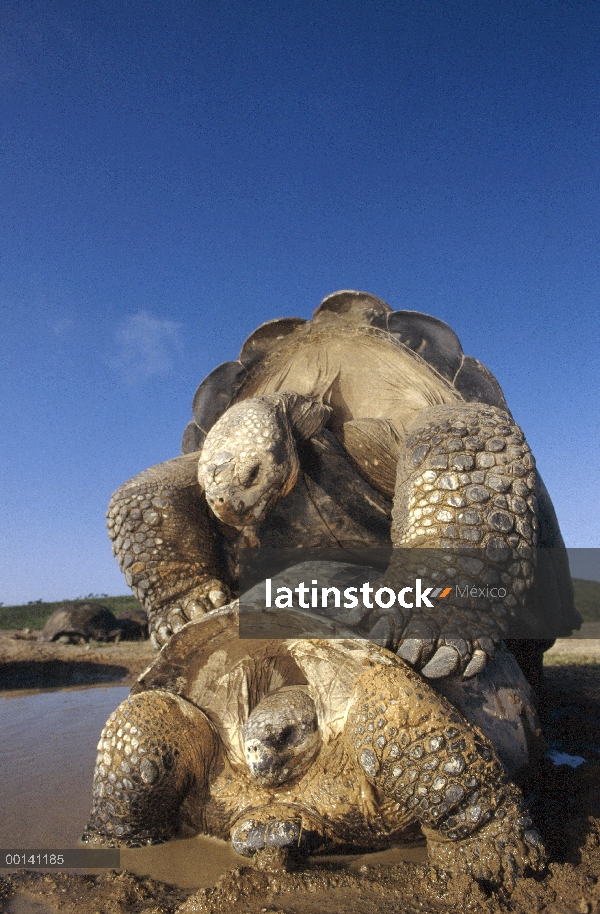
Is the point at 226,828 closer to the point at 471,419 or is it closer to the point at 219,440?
the point at 219,440

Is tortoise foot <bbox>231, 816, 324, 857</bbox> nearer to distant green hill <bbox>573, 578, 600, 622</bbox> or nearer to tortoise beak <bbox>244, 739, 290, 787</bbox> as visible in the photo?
tortoise beak <bbox>244, 739, 290, 787</bbox>

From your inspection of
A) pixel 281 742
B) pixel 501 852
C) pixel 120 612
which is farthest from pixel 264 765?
pixel 120 612

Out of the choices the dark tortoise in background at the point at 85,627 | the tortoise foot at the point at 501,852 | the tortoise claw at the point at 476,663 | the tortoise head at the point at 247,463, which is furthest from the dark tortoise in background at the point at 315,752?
the dark tortoise in background at the point at 85,627

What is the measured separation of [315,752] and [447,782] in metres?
0.56

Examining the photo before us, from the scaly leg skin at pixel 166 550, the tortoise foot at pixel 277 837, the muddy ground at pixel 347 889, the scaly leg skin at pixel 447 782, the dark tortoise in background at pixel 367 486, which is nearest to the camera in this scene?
the muddy ground at pixel 347 889

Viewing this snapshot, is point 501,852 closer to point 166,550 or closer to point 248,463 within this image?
point 248,463

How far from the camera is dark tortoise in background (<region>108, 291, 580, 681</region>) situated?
7.48 ft

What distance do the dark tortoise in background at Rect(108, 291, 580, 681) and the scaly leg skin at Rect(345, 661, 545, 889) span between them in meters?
0.22

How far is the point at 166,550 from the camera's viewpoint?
318cm

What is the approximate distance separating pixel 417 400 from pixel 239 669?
1.79 meters

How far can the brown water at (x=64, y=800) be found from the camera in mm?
2113

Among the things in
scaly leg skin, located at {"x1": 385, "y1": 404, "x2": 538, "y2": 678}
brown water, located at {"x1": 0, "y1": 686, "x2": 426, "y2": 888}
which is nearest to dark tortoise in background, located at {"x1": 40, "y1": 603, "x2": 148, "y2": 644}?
brown water, located at {"x1": 0, "y1": 686, "x2": 426, "y2": 888}

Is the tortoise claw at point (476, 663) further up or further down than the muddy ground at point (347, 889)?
further up

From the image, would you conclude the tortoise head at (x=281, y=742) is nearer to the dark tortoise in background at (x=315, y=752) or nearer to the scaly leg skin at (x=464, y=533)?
the dark tortoise in background at (x=315, y=752)
